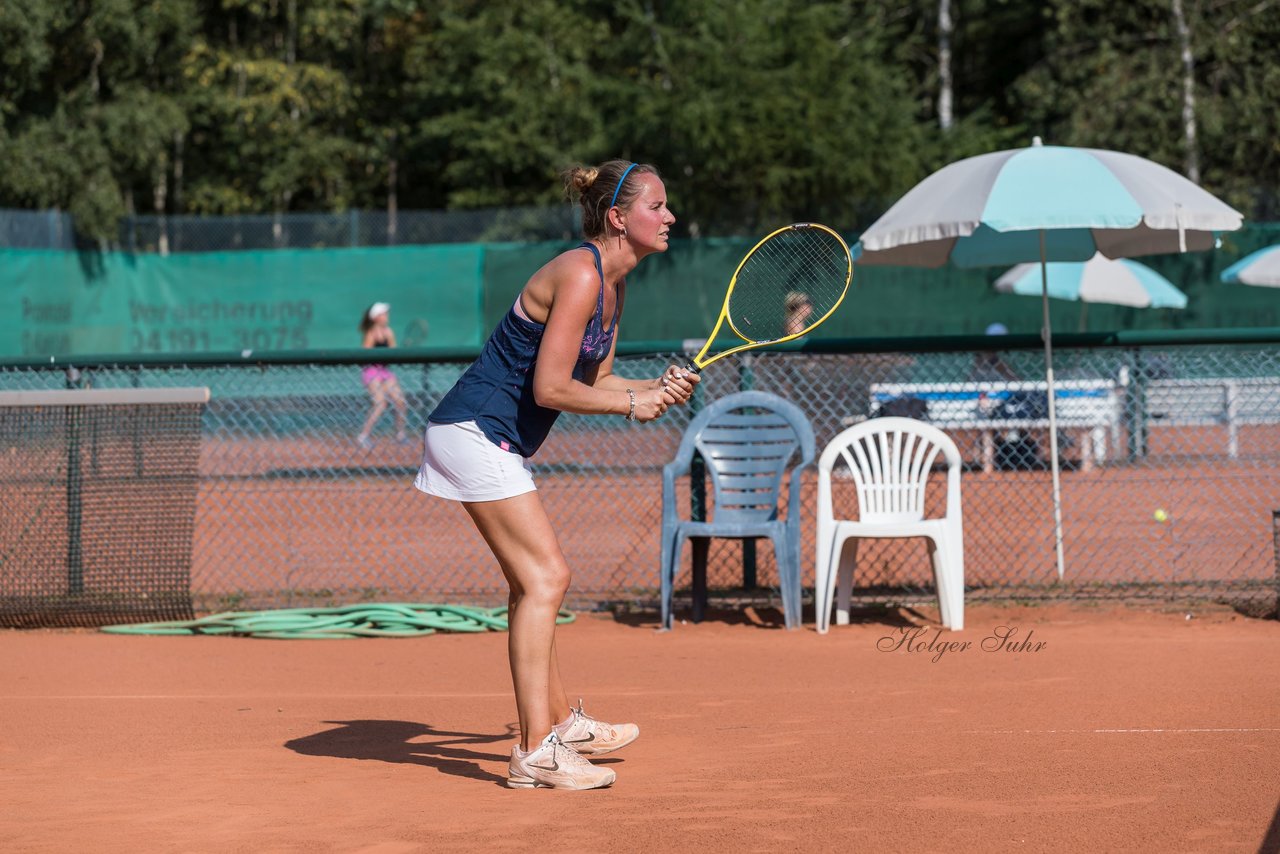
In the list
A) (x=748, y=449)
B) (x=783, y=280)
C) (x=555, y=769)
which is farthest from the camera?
(x=748, y=449)

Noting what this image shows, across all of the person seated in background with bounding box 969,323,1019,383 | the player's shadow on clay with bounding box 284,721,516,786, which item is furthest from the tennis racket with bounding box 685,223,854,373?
the person seated in background with bounding box 969,323,1019,383

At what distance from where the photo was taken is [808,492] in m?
9.14

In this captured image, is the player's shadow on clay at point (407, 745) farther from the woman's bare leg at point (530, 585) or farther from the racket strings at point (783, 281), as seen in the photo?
the racket strings at point (783, 281)

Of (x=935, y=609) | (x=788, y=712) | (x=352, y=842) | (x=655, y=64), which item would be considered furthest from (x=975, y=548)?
(x=655, y=64)

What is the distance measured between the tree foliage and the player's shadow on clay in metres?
12.8

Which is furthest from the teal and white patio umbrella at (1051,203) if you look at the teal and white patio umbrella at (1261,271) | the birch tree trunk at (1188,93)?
the birch tree trunk at (1188,93)

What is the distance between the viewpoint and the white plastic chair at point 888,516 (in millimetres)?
7117

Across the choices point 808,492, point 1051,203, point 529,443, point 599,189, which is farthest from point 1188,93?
point 529,443

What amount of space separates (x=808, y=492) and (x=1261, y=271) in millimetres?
7295

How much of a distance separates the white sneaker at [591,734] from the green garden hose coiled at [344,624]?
2.78 meters

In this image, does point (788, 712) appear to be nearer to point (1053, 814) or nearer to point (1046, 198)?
point (1053, 814)

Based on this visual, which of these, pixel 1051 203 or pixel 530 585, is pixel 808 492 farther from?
pixel 530 585

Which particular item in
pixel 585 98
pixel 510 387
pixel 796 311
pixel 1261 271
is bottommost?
pixel 510 387

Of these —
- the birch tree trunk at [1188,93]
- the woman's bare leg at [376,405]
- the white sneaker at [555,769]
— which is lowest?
the white sneaker at [555,769]
